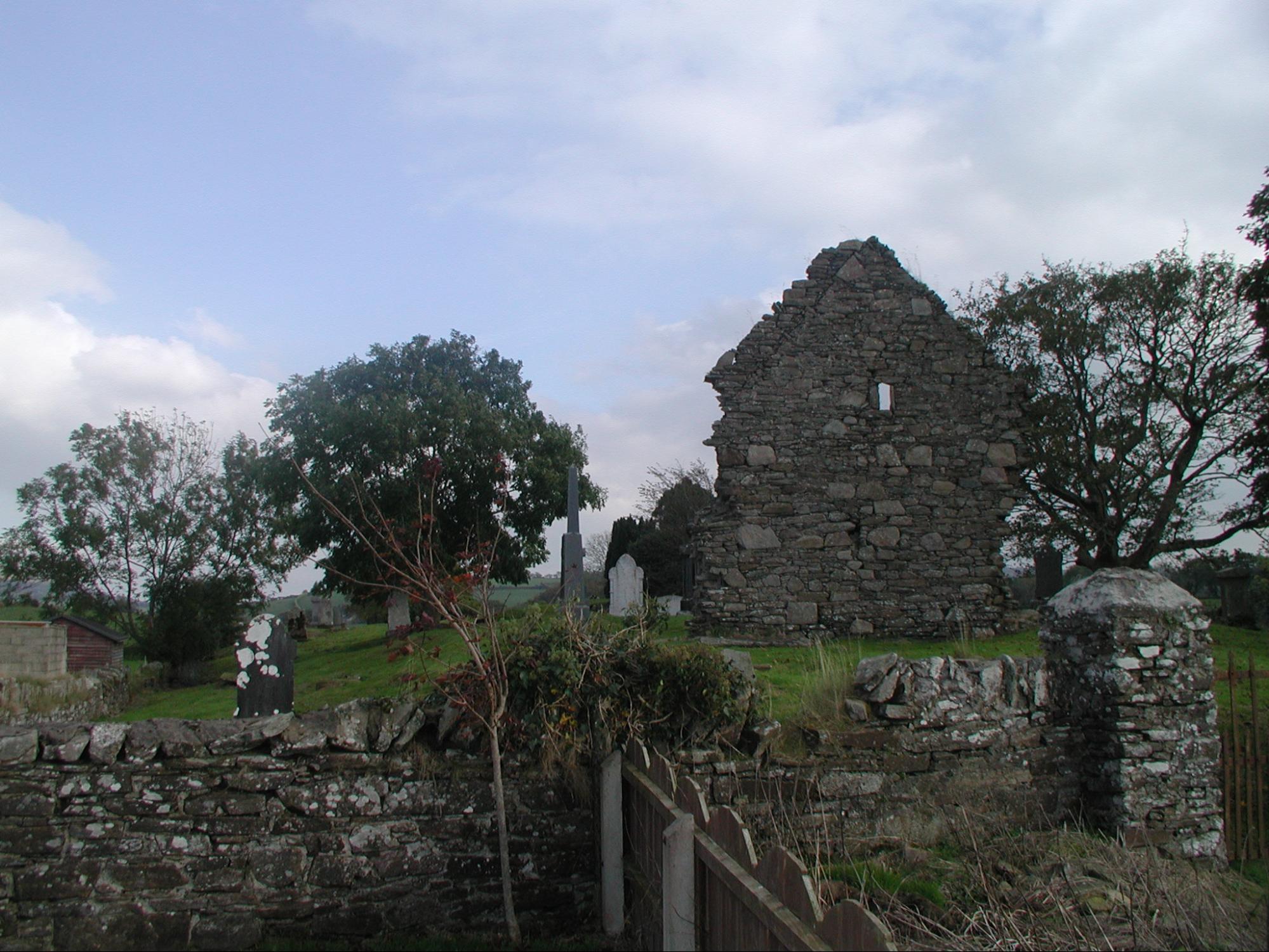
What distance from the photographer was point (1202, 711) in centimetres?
705

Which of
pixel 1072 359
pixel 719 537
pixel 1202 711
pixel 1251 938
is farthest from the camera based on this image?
pixel 1072 359

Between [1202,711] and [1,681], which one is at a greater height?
[1202,711]

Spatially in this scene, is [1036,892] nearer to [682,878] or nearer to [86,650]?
[682,878]

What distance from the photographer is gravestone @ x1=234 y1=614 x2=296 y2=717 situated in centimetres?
759

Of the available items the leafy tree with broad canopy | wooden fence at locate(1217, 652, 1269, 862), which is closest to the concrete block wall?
the leafy tree with broad canopy

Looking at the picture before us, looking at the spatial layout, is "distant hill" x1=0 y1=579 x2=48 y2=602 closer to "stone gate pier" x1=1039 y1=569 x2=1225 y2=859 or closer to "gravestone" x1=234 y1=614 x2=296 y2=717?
"gravestone" x1=234 y1=614 x2=296 y2=717

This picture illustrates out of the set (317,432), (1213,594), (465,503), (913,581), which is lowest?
(1213,594)

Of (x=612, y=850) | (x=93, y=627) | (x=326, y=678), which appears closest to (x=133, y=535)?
(x=93, y=627)

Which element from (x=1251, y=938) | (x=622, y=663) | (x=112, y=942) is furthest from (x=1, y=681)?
(x=1251, y=938)

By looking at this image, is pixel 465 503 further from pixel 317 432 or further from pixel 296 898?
pixel 296 898

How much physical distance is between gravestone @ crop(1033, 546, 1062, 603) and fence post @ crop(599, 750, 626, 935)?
47.0ft

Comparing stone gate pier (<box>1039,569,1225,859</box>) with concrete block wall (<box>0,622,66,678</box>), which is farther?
concrete block wall (<box>0,622,66,678</box>)

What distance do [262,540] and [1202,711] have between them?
92.6ft

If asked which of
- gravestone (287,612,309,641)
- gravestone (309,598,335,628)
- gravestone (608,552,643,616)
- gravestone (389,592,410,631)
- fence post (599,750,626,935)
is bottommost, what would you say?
gravestone (309,598,335,628)
